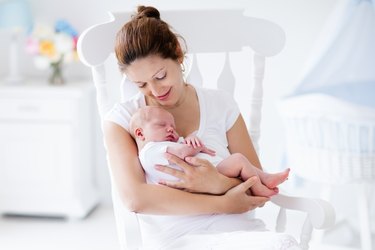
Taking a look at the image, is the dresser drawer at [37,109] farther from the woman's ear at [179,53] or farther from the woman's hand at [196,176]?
the woman's hand at [196,176]

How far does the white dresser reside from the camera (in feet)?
12.9

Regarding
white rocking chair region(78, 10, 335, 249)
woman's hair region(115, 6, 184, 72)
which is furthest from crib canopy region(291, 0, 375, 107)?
woman's hair region(115, 6, 184, 72)

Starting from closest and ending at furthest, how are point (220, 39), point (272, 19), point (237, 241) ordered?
point (237, 241) < point (220, 39) < point (272, 19)

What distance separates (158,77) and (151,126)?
137 mm

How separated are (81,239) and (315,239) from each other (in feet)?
3.84

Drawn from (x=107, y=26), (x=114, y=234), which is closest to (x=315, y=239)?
(x=114, y=234)

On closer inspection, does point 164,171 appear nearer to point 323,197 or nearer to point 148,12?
point 148,12

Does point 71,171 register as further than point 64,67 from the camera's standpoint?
No

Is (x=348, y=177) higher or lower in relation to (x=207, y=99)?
lower

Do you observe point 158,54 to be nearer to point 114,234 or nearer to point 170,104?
point 170,104

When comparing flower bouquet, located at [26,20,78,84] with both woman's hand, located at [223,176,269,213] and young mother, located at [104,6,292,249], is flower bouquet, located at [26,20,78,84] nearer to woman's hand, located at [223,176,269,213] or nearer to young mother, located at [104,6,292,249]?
young mother, located at [104,6,292,249]

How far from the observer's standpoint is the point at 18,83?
4.03m

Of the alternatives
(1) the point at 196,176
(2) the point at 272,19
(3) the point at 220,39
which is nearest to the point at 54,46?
(2) the point at 272,19

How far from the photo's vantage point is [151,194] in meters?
1.94
